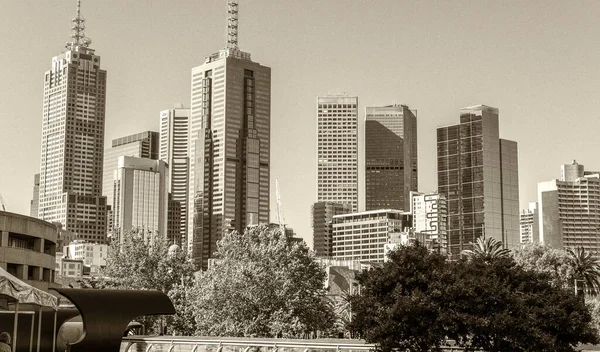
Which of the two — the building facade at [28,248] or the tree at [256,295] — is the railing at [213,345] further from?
the building facade at [28,248]

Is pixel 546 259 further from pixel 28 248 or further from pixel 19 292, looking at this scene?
pixel 19 292

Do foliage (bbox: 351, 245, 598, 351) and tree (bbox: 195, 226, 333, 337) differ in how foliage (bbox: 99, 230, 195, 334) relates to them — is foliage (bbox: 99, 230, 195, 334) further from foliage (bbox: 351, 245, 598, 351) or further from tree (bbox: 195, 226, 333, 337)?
foliage (bbox: 351, 245, 598, 351)

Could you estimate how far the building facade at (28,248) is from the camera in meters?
71.8

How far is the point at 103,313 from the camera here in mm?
31766

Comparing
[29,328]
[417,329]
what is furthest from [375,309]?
[29,328]

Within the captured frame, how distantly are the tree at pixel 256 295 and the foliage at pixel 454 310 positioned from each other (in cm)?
2613

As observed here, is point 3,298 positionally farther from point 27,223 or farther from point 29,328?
point 27,223

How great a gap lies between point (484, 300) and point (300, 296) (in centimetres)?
3235

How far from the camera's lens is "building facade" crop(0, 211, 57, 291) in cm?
7175

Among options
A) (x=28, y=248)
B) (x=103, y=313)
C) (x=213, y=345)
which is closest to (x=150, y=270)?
(x=28, y=248)

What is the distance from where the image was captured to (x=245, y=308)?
71.1 metres

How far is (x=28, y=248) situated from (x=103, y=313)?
158 feet

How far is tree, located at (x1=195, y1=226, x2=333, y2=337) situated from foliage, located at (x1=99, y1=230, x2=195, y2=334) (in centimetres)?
867

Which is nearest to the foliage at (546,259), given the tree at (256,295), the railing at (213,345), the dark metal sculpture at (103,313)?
the tree at (256,295)
